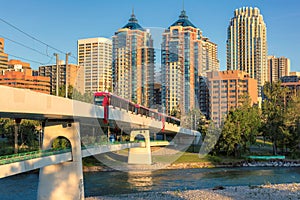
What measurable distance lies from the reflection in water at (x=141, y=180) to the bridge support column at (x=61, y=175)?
8.68 m

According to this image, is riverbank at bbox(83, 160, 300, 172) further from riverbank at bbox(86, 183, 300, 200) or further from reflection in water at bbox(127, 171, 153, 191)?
riverbank at bbox(86, 183, 300, 200)

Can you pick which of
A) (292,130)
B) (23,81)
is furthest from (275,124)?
(23,81)

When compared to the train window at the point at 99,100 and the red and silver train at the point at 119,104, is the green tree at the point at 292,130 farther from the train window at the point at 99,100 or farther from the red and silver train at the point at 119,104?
the train window at the point at 99,100

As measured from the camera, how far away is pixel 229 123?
6053 cm

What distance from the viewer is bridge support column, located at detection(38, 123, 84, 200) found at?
25531 mm

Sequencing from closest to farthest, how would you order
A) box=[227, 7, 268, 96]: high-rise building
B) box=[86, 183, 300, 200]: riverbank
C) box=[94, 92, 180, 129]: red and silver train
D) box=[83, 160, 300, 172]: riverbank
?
box=[86, 183, 300, 200]: riverbank → box=[94, 92, 180, 129]: red and silver train → box=[83, 160, 300, 172]: riverbank → box=[227, 7, 268, 96]: high-rise building

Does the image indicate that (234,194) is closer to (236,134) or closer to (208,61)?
(236,134)

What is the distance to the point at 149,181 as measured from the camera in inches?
1512

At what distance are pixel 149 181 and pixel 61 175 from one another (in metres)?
14.2

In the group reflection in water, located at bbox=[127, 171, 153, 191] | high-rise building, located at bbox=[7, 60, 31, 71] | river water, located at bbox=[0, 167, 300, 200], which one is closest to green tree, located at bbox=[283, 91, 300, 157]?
river water, located at bbox=[0, 167, 300, 200]

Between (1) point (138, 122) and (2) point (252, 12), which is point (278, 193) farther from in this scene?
(2) point (252, 12)

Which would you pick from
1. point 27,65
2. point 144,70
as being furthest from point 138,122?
point 27,65

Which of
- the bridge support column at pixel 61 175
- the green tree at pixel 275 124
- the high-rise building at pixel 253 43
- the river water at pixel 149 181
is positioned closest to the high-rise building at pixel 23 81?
the green tree at pixel 275 124

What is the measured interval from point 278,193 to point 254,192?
5.15 ft
